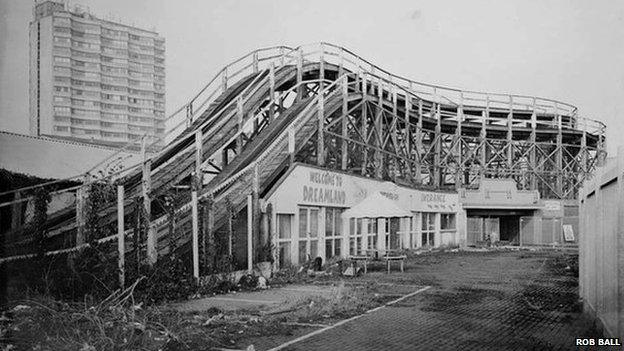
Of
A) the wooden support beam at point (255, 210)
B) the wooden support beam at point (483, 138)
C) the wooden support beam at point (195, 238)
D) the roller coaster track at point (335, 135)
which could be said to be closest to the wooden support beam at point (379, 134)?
the roller coaster track at point (335, 135)

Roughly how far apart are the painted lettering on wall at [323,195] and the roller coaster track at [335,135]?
0.96m

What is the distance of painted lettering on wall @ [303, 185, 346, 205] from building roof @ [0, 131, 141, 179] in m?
4.43

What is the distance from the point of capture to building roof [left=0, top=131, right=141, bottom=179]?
13.5 metres

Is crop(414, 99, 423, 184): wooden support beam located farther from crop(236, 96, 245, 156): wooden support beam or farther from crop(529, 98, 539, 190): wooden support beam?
crop(236, 96, 245, 156): wooden support beam

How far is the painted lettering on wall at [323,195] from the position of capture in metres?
16.5

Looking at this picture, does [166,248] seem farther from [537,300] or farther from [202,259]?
[537,300]

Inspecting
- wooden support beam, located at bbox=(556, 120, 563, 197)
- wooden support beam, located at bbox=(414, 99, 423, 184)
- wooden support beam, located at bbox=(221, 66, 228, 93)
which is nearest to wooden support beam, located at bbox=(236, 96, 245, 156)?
wooden support beam, located at bbox=(221, 66, 228, 93)

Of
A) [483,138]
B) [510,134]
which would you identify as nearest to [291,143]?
[483,138]

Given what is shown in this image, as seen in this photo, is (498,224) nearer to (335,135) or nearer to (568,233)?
(568,233)

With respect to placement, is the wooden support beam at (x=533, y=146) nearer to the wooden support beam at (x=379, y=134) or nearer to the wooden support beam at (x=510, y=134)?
the wooden support beam at (x=510, y=134)

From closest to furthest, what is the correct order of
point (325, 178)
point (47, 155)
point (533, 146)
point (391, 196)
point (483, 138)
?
point (47, 155), point (325, 178), point (391, 196), point (483, 138), point (533, 146)

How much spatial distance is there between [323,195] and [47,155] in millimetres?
6985

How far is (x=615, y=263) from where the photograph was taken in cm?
705

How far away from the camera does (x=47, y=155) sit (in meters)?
14.8
